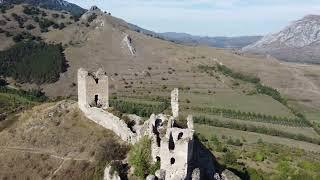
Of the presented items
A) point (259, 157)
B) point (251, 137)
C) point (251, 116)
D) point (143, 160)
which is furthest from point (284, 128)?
point (143, 160)

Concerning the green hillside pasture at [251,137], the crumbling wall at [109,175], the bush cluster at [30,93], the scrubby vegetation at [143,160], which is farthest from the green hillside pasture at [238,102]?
the crumbling wall at [109,175]

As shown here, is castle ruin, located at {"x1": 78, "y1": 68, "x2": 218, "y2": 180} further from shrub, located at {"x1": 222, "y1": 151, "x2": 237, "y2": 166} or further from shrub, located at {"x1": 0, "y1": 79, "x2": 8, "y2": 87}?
shrub, located at {"x1": 0, "y1": 79, "x2": 8, "y2": 87}

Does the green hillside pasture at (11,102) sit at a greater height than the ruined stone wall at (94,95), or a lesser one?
lesser

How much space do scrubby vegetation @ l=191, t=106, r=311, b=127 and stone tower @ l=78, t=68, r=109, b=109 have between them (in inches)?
2691

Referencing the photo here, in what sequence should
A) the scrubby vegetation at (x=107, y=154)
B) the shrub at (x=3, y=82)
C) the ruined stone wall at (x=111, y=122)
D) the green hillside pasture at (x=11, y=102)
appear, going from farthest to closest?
the shrub at (x=3, y=82) < the green hillside pasture at (x=11, y=102) < the ruined stone wall at (x=111, y=122) < the scrubby vegetation at (x=107, y=154)

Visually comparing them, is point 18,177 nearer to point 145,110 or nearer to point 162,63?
point 145,110

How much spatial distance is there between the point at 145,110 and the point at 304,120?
45.3 metres

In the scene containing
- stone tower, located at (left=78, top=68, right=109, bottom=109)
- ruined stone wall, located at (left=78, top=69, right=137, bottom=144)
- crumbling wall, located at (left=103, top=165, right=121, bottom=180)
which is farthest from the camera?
stone tower, located at (left=78, top=68, right=109, bottom=109)

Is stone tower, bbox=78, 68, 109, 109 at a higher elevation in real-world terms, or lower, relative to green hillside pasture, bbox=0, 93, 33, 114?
higher

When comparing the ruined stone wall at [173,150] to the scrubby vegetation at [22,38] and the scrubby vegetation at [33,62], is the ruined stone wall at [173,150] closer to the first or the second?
the scrubby vegetation at [33,62]

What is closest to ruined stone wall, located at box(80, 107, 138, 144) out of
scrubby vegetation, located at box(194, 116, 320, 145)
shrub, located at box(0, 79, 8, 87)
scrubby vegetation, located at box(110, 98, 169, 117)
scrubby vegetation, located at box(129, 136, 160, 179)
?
scrubby vegetation, located at box(129, 136, 160, 179)

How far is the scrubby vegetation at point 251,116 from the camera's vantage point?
138 m

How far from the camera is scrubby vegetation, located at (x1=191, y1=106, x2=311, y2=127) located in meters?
138

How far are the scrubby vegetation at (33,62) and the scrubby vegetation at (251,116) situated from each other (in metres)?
47.2
